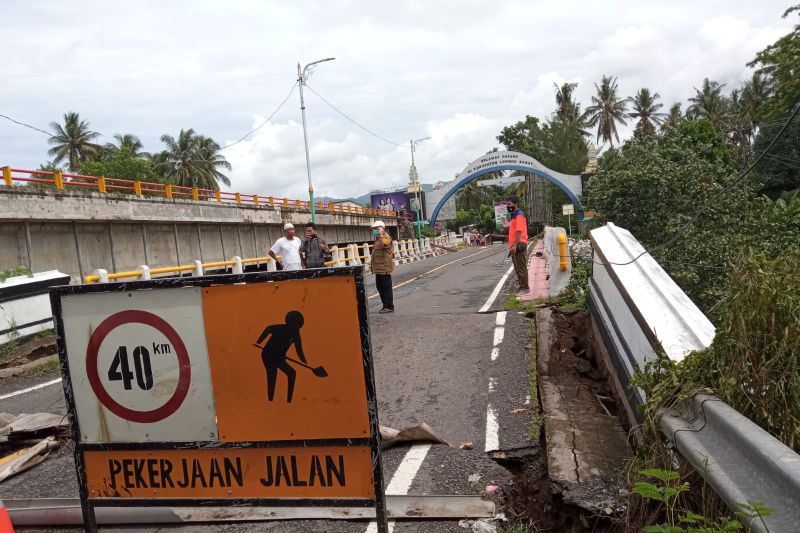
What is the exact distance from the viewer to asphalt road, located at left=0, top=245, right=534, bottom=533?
3.74m

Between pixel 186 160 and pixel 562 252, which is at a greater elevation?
pixel 186 160

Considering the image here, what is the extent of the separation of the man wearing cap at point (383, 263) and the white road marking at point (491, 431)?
5.11 meters

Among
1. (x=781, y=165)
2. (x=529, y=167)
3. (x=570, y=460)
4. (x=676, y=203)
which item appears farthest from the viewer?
(x=529, y=167)

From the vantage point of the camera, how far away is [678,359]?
327 centimetres

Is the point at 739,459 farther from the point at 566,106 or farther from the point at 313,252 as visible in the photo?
the point at 566,106

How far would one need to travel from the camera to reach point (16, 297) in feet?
30.7

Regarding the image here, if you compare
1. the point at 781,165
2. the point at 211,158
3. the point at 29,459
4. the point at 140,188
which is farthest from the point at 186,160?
the point at 29,459

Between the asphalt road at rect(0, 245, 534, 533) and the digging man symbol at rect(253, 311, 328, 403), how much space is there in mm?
1089

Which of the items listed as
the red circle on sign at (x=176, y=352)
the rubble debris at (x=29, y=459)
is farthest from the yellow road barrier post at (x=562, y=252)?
the red circle on sign at (x=176, y=352)

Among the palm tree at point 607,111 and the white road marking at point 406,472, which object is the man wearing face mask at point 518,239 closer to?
the white road marking at point 406,472

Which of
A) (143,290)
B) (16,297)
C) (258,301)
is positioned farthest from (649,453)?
(16,297)

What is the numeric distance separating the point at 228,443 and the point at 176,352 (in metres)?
0.51

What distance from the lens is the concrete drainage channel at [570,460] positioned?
3257 mm

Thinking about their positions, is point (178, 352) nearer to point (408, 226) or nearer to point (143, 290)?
point (143, 290)
